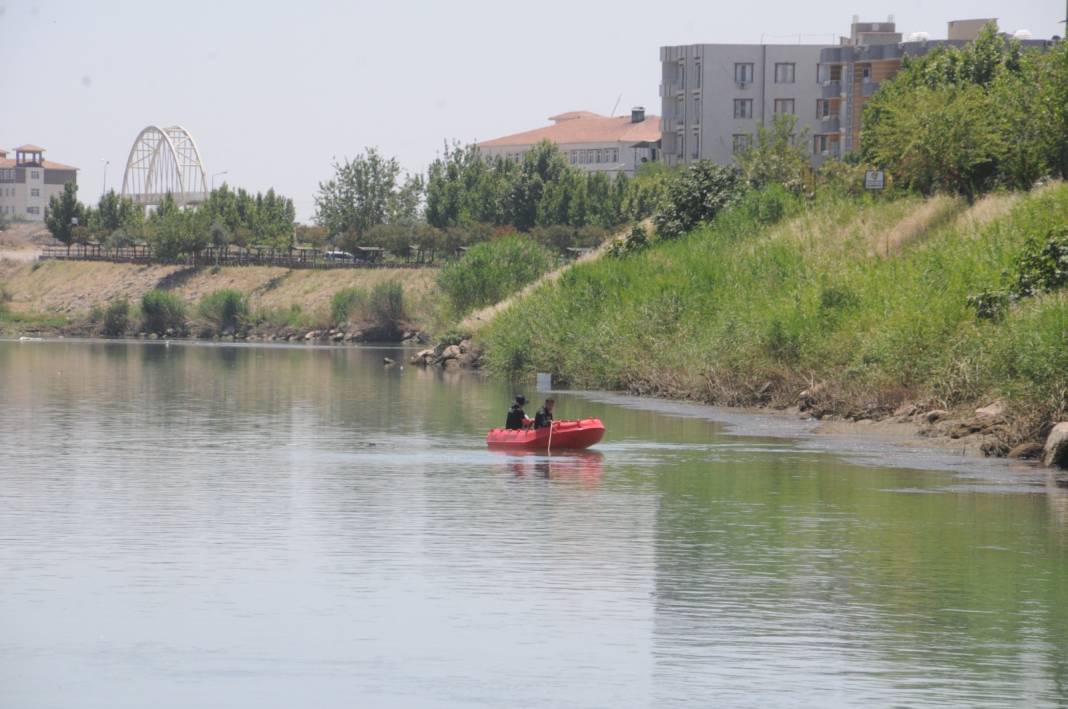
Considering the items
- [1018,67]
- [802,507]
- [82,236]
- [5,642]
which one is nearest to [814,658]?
[5,642]

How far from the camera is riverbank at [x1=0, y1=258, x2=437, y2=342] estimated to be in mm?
138875

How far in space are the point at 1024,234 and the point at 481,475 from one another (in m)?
25.7

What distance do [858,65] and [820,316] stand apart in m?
84.1

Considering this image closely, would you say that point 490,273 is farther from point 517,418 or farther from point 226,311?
point 517,418

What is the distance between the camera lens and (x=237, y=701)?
1873 cm

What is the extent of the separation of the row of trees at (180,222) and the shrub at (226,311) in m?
25.0

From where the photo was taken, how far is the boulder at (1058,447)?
39.5 m

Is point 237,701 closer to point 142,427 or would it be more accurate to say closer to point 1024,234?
point 142,427

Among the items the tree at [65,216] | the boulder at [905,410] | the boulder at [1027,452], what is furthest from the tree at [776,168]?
the tree at [65,216]

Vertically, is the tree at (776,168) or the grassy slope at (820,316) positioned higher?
the tree at (776,168)

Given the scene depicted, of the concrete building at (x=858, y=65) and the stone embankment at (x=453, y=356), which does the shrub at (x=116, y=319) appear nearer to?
the stone embankment at (x=453, y=356)

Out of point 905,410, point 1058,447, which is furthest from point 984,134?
point 1058,447

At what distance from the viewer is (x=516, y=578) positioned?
25.8 metres

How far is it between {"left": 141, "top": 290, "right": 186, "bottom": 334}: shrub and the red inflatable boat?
344 feet
